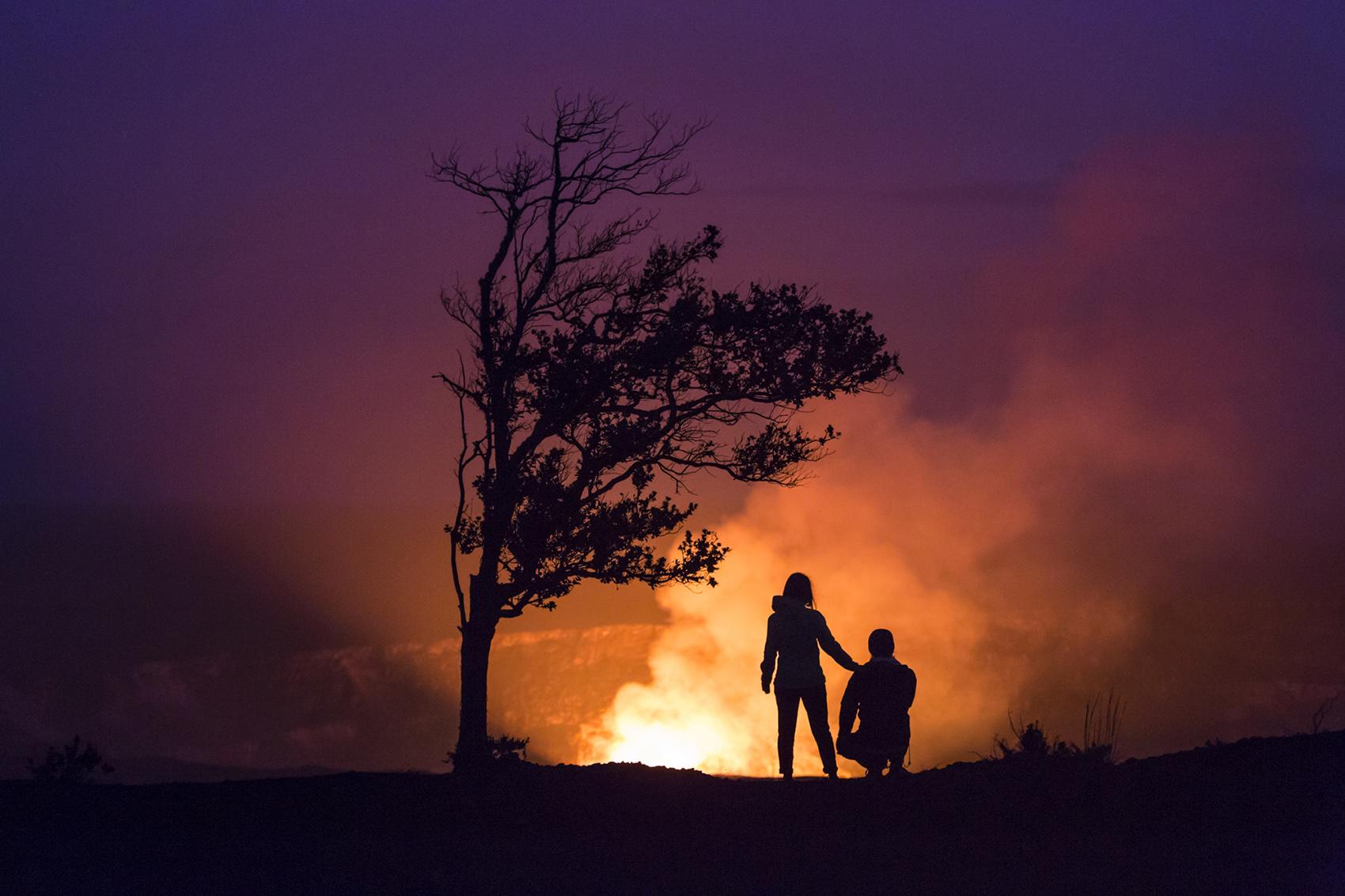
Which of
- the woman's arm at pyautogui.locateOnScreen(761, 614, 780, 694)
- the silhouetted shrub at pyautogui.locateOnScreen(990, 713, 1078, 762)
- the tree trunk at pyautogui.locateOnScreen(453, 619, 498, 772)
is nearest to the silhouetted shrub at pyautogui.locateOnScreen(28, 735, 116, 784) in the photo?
the tree trunk at pyautogui.locateOnScreen(453, 619, 498, 772)

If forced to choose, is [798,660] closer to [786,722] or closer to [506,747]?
[786,722]

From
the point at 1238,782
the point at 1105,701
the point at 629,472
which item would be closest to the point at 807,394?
the point at 629,472

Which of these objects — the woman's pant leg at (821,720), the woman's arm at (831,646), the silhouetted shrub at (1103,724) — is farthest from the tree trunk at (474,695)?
the silhouetted shrub at (1103,724)

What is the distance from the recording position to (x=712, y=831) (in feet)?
40.3

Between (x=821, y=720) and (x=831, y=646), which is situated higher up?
(x=831, y=646)

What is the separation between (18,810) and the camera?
1313 cm

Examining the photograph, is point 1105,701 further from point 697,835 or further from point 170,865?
point 170,865

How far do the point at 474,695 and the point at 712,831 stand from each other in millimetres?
6137

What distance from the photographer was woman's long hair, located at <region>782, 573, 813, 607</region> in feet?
49.3

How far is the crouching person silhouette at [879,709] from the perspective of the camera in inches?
569

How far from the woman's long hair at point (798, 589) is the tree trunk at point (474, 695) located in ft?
15.4

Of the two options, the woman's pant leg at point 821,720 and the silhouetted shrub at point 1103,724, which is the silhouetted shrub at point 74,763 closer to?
the woman's pant leg at point 821,720

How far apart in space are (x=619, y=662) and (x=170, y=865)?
123087 mm

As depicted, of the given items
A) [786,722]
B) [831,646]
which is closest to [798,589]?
[831,646]
